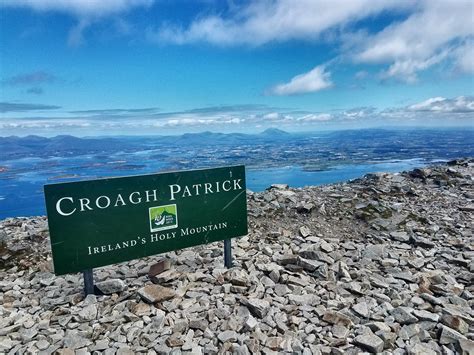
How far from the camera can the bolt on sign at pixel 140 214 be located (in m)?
4.98

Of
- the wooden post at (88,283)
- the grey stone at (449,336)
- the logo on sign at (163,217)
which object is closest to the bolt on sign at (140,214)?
the logo on sign at (163,217)

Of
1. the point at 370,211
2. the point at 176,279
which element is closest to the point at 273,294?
the point at 176,279

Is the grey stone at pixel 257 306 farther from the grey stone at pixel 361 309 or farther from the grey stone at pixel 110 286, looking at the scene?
the grey stone at pixel 110 286

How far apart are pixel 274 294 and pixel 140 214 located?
2704 millimetres

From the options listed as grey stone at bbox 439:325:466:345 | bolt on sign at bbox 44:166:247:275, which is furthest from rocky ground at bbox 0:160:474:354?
bolt on sign at bbox 44:166:247:275

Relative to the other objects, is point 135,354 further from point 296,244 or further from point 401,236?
point 401,236

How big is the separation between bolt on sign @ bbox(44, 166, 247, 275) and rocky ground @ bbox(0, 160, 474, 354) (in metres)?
0.65

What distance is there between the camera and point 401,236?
7.83 metres

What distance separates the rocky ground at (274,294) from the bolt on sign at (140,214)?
0.65m

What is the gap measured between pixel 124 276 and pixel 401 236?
663 centimetres

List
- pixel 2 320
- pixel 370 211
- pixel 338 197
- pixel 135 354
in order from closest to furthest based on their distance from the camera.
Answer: pixel 135 354 < pixel 2 320 < pixel 370 211 < pixel 338 197

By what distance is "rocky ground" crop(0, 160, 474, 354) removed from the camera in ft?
13.6

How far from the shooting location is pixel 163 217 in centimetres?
570

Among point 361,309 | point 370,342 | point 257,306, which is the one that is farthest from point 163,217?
point 370,342
